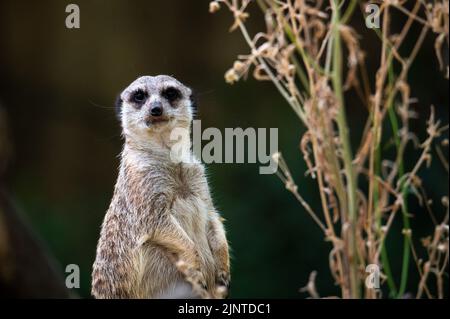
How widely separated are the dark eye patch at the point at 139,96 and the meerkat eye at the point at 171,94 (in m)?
0.07

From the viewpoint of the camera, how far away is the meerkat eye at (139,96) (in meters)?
2.49

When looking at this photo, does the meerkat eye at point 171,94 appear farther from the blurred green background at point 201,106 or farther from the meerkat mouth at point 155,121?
the blurred green background at point 201,106

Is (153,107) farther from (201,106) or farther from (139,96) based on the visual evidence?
(201,106)

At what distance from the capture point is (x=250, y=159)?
118 inches

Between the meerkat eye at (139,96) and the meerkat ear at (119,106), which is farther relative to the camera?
the meerkat ear at (119,106)

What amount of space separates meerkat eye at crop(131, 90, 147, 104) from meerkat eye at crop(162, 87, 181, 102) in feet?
0.22

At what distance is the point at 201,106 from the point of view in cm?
359

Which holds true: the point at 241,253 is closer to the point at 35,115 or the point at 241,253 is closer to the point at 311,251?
the point at 311,251

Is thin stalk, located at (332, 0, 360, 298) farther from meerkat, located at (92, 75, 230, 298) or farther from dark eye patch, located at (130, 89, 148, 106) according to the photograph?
dark eye patch, located at (130, 89, 148, 106)

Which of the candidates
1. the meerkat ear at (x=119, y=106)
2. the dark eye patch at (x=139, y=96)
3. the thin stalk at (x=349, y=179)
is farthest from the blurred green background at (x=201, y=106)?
the thin stalk at (x=349, y=179)

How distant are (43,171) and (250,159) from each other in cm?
204

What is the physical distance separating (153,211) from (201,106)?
1.19 meters

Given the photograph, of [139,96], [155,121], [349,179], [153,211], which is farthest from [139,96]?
[349,179]
